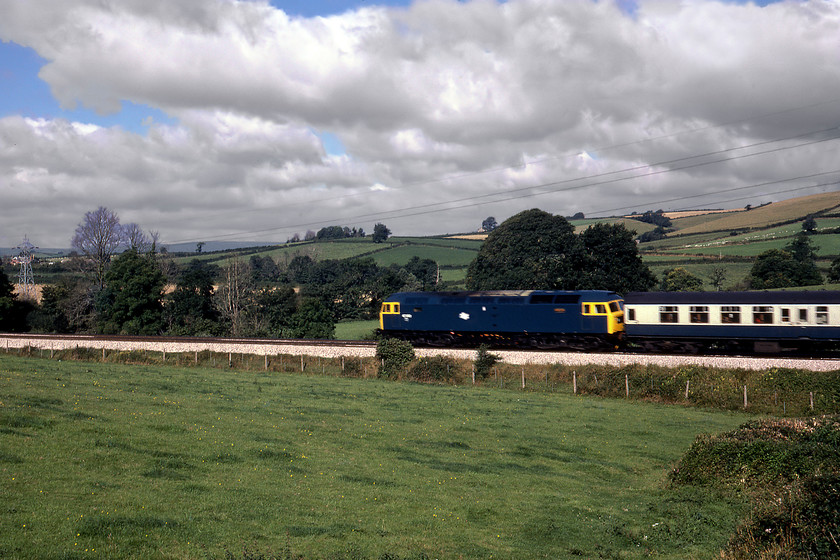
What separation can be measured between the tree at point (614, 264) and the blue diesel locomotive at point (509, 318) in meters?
34.7

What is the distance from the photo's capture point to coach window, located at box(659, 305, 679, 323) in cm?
4747

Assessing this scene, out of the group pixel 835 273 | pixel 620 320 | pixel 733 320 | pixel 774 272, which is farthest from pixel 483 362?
pixel 835 273

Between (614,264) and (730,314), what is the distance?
41.0 metres

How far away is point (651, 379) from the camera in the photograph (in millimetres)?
42156

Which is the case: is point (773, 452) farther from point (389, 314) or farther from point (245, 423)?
point (389, 314)

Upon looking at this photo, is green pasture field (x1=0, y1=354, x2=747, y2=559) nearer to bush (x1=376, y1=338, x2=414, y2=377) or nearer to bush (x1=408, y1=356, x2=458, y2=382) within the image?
bush (x1=408, y1=356, x2=458, y2=382)

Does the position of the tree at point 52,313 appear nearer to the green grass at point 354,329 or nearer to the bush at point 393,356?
the green grass at point 354,329

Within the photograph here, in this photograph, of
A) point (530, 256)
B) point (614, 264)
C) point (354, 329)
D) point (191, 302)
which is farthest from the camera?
point (191, 302)

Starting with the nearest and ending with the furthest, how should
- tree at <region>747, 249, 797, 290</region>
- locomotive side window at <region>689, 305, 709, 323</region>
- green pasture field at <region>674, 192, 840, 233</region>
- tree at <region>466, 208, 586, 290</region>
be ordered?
locomotive side window at <region>689, 305, 709, 323</region> → tree at <region>466, 208, 586, 290</region> → tree at <region>747, 249, 797, 290</region> → green pasture field at <region>674, 192, 840, 233</region>

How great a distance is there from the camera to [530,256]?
94.9 meters

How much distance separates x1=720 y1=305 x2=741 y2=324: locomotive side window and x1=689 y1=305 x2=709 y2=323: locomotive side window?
1.04m

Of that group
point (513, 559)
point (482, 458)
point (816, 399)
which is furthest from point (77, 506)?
point (816, 399)

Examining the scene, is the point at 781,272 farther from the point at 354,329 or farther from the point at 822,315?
the point at 354,329

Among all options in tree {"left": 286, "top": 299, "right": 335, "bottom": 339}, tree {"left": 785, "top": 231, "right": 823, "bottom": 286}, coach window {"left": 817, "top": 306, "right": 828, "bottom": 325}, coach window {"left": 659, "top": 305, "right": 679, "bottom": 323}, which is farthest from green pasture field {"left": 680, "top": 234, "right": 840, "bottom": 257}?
tree {"left": 286, "top": 299, "right": 335, "bottom": 339}
